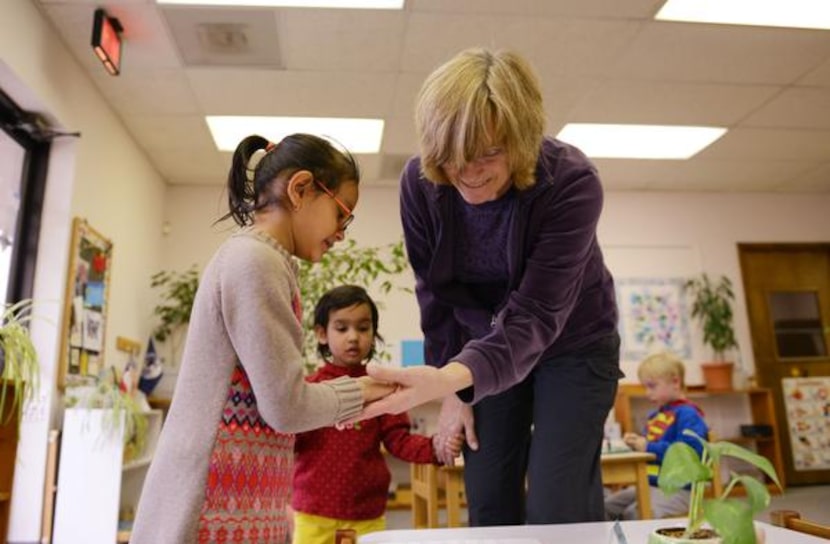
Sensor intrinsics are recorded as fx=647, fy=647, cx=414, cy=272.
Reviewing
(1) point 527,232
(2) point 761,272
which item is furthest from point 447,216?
(2) point 761,272

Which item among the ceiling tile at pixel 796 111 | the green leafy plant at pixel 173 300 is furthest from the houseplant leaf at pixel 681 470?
the green leafy plant at pixel 173 300

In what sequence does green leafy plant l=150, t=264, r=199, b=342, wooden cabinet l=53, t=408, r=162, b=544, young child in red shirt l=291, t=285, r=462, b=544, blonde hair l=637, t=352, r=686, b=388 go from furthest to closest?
green leafy plant l=150, t=264, r=199, b=342
blonde hair l=637, t=352, r=686, b=388
wooden cabinet l=53, t=408, r=162, b=544
young child in red shirt l=291, t=285, r=462, b=544

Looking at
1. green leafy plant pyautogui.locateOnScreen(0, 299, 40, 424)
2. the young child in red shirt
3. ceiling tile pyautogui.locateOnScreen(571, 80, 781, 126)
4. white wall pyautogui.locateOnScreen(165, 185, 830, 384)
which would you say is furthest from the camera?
white wall pyautogui.locateOnScreen(165, 185, 830, 384)

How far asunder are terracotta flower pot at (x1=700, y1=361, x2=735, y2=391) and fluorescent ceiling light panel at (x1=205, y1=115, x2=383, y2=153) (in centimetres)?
338

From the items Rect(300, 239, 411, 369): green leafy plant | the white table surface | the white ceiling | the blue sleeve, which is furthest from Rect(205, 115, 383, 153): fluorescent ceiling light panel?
the white table surface

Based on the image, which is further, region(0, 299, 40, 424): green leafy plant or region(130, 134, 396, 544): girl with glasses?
region(0, 299, 40, 424): green leafy plant

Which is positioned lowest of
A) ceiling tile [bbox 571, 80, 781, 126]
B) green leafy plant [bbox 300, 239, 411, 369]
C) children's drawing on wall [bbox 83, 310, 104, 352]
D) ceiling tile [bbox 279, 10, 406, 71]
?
children's drawing on wall [bbox 83, 310, 104, 352]

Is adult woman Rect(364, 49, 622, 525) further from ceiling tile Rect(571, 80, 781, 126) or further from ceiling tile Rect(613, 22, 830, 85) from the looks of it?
ceiling tile Rect(571, 80, 781, 126)

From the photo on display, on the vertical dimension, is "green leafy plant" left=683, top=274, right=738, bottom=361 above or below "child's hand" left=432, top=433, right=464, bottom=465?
above

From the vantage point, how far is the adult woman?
117cm

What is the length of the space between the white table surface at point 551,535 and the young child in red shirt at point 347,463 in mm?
686

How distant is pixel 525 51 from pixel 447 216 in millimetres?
2527

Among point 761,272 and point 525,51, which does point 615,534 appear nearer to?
point 525,51

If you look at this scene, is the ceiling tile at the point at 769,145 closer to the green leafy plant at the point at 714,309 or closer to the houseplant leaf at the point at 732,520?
the green leafy plant at the point at 714,309
